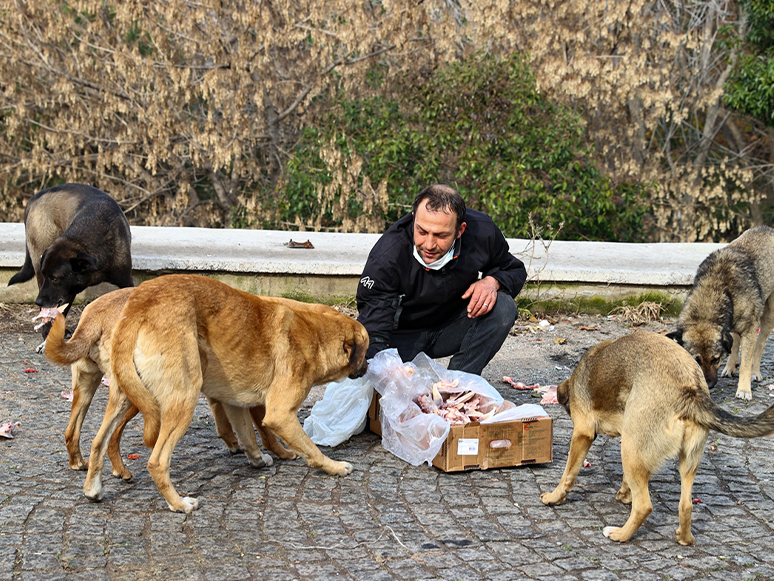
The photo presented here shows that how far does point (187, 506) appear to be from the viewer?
4129mm

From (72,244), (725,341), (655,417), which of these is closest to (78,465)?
(72,244)

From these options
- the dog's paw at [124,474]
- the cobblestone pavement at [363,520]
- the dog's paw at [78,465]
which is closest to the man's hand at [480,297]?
the cobblestone pavement at [363,520]

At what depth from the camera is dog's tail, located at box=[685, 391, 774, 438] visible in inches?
146

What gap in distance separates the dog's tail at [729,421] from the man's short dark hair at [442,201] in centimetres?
207

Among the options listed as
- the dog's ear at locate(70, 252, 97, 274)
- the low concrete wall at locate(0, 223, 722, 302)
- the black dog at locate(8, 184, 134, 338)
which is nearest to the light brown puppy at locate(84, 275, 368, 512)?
the dog's ear at locate(70, 252, 97, 274)

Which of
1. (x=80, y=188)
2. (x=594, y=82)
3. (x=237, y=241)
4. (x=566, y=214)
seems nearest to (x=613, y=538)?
(x=80, y=188)

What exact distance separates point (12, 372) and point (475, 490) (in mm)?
4066

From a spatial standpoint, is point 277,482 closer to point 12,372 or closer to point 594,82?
point 12,372

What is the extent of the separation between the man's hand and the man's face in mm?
395

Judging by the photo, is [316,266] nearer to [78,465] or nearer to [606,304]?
[606,304]

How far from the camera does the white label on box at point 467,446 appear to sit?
4.71m

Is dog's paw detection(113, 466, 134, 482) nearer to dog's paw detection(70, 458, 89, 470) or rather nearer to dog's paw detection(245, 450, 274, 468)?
dog's paw detection(70, 458, 89, 470)

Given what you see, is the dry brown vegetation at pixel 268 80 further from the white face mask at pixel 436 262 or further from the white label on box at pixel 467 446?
the white label on box at pixel 467 446

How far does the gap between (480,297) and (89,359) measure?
2.58m
